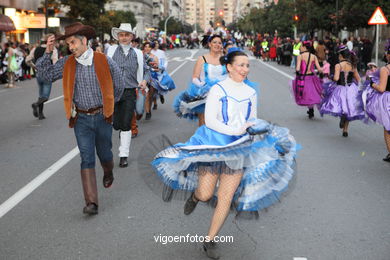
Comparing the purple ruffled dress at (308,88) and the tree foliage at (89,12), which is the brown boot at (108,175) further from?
the tree foliage at (89,12)

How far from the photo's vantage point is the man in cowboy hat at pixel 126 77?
25.3 ft

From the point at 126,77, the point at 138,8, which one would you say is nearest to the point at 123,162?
the point at 126,77

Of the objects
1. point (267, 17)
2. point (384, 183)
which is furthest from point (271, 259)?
point (267, 17)

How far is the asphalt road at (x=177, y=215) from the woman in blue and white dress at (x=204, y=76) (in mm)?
1000

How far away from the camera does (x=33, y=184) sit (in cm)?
673

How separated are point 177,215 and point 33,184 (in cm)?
218

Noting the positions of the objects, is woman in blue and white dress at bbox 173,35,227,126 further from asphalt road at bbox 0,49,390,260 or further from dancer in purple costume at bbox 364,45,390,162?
dancer in purple costume at bbox 364,45,390,162

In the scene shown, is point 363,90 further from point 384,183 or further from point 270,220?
point 270,220

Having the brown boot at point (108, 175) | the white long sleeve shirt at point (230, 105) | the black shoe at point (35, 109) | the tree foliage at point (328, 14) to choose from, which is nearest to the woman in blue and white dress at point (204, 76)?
the brown boot at point (108, 175)

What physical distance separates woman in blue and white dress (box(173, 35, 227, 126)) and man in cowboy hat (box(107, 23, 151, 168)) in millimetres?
788

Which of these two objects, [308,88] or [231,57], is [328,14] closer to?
[308,88]

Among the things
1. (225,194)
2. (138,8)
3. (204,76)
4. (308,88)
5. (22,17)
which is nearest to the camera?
(225,194)

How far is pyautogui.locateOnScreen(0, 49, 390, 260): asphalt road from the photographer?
4.52m

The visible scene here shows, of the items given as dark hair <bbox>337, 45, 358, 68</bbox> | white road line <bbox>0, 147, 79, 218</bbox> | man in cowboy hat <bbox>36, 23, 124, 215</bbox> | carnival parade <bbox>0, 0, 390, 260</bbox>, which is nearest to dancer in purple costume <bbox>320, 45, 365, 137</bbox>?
dark hair <bbox>337, 45, 358, 68</bbox>
